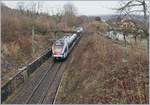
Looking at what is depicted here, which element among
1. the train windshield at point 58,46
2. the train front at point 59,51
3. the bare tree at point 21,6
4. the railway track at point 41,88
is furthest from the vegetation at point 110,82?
the bare tree at point 21,6

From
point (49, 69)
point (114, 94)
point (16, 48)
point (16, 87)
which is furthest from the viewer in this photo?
point (16, 48)

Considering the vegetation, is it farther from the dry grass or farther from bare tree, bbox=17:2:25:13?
bare tree, bbox=17:2:25:13

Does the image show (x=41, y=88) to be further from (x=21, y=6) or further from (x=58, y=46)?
(x=21, y=6)

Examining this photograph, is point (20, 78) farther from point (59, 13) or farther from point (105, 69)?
point (59, 13)

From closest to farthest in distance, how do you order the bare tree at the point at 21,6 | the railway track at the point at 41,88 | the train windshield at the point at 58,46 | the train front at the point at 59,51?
the railway track at the point at 41,88 < the train front at the point at 59,51 < the train windshield at the point at 58,46 < the bare tree at the point at 21,6

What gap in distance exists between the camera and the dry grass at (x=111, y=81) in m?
15.3

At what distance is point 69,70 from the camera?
2464 centimetres

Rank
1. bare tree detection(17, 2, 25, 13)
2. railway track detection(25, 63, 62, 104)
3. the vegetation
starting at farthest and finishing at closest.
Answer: bare tree detection(17, 2, 25, 13) → railway track detection(25, 63, 62, 104) → the vegetation

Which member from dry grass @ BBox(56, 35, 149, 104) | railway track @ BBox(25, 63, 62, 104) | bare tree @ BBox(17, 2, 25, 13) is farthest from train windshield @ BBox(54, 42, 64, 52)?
bare tree @ BBox(17, 2, 25, 13)

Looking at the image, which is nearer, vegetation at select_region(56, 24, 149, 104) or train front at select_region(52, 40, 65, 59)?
vegetation at select_region(56, 24, 149, 104)

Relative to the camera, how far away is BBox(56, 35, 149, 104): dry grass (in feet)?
50.1

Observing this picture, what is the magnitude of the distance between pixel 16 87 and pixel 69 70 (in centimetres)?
612

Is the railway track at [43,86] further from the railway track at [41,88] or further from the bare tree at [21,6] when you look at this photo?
the bare tree at [21,6]

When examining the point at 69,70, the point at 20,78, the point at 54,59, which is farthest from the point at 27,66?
the point at 54,59
